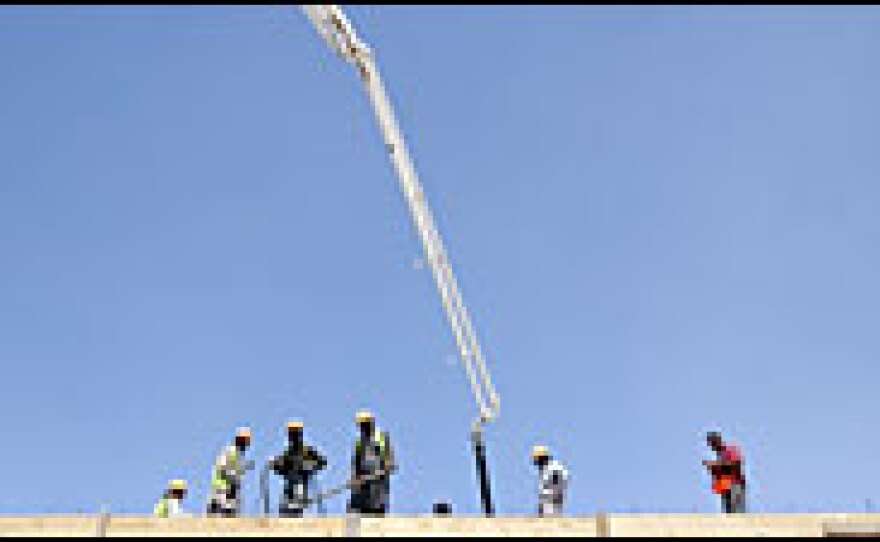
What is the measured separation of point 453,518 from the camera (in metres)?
11.5

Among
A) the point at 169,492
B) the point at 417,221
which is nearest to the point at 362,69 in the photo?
the point at 417,221

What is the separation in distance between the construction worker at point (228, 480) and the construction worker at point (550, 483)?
425cm

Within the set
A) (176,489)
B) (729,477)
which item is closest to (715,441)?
(729,477)

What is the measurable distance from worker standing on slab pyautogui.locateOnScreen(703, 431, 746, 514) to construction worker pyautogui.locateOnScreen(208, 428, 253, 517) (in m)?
6.74

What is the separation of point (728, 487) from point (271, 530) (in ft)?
23.0

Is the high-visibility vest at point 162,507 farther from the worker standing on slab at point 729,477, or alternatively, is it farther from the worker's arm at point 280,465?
the worker standing on slab at point 729,477

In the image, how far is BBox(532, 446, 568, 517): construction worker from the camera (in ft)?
51.2

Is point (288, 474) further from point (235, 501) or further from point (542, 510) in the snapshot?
point (542, 510)

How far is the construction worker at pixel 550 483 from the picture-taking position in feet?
51.2

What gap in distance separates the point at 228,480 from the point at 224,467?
197mm

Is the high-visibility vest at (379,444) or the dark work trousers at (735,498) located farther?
the high-visibility vest at (379,444)

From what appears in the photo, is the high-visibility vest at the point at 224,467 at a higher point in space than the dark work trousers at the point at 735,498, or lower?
higher

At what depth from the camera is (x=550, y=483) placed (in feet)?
51.5

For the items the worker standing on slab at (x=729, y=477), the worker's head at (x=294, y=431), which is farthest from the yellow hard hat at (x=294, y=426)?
the worker standing on slab at (x=729, y=477)
